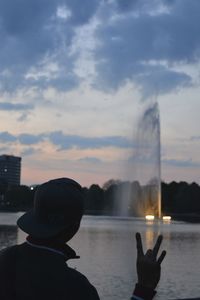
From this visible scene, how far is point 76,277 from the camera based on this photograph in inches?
109

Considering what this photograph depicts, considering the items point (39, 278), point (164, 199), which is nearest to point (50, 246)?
point (39, 278)

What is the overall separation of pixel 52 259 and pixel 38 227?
0.17 metres

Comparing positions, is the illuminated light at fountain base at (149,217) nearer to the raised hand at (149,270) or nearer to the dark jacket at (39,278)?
the raised hand at (149,270)

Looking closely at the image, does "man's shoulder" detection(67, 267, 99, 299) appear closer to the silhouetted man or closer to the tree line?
the silhouetted man

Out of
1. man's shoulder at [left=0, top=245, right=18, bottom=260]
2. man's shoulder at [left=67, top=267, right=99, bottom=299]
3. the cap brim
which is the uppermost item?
the cap brim

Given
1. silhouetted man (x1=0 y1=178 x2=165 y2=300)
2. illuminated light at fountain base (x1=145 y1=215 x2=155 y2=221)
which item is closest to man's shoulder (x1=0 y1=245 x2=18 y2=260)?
silhouetted man (x1=0 y1=178 x2=165 y2=300)

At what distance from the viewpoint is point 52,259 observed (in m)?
2.84

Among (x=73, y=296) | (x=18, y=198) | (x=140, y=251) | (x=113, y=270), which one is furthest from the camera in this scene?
(x=18, y=198)

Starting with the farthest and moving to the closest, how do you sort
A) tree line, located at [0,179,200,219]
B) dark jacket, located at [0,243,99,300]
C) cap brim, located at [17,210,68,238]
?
tree line, located at [0,179,200,219] < cap brim, located at [17,210,68,238] < dark jacket, located at [0,243,99,300]

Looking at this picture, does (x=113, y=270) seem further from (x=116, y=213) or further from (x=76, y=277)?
(x=116, y=213)

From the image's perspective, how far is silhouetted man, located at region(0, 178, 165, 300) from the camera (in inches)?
108

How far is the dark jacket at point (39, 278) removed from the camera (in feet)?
8.95

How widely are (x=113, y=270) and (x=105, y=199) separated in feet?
510

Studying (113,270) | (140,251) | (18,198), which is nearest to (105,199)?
(18,198)
